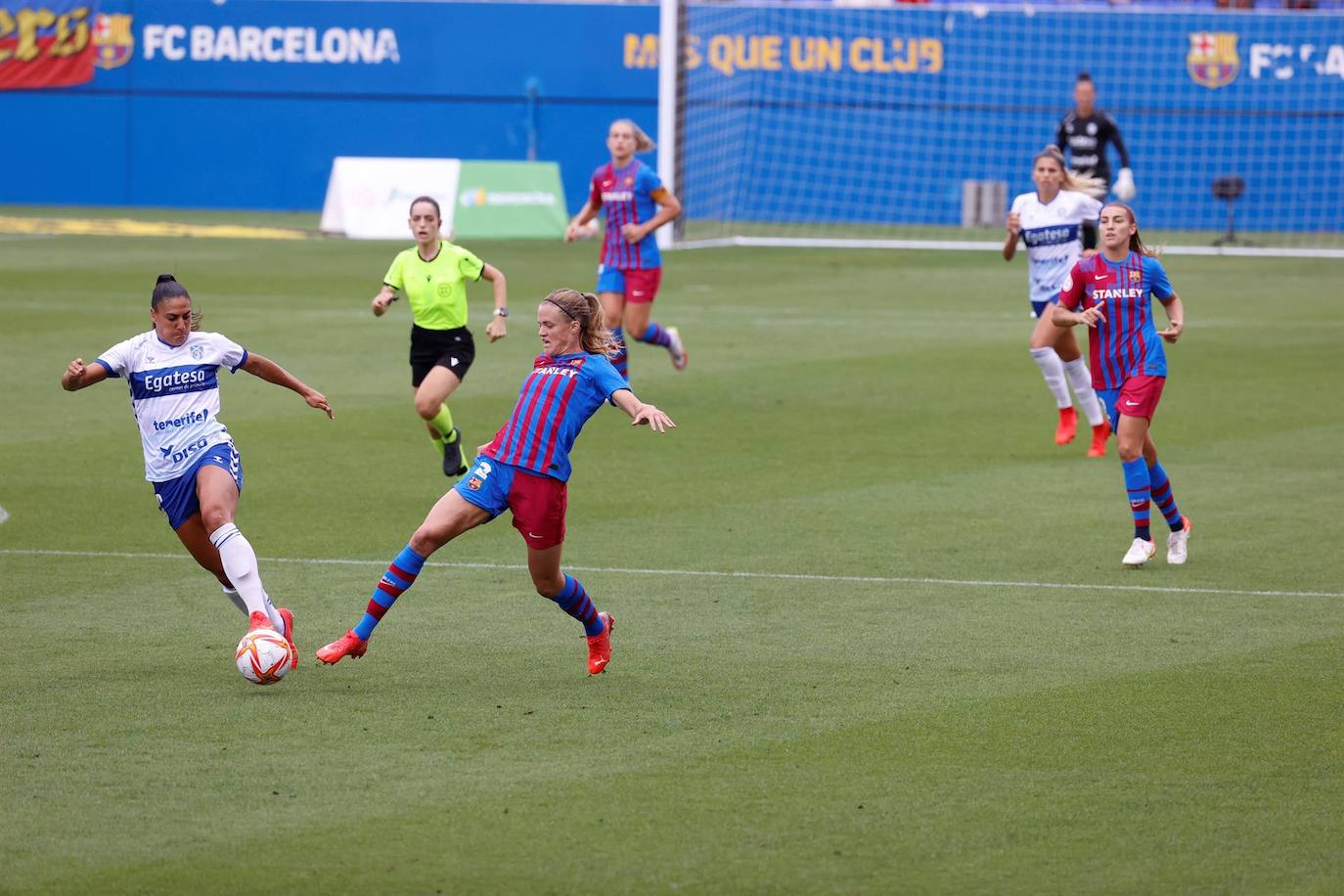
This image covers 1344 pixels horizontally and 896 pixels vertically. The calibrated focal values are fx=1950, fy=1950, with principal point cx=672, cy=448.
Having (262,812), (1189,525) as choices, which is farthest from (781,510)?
(262,812)

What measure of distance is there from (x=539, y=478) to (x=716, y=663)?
3.89 feet

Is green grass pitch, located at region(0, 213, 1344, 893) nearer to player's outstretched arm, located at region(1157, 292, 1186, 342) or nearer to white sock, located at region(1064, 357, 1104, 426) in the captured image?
white sock, located at region(1064, 357, 1104, 426)

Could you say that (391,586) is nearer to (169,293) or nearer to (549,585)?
(549,585)

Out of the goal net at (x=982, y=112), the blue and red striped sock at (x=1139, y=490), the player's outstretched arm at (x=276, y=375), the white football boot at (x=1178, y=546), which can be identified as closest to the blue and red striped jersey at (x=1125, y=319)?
the blue and red striped sock at (x=1139, y=490)

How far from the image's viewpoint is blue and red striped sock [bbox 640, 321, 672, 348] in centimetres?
1769

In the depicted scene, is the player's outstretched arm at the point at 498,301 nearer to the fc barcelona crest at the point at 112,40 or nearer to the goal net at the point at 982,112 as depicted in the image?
the goal net at the point at 982,112

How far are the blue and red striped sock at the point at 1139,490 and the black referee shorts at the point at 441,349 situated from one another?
506cm

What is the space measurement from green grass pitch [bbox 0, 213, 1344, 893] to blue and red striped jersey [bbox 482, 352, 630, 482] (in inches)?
37.8

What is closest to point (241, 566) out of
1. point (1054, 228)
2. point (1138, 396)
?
point (1138, 396)

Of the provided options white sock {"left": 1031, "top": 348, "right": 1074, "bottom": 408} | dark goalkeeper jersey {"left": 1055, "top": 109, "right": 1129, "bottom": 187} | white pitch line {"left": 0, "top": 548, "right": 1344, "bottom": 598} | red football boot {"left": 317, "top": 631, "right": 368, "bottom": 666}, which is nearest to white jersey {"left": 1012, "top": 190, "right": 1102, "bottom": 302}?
white sock {"left": 1031, "top": 348, "right": 1074, "bottom": 408}

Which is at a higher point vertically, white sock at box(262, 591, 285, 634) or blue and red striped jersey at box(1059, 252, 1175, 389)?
blue and red striped jersey at box(1059, 252, 1175, 389)

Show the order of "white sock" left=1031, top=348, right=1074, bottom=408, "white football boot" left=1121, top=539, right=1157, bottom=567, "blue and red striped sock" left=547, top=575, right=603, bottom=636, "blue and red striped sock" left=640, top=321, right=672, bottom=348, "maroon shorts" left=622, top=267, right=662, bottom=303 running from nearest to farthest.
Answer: "blue and red striped sock" left=547, top=575, right=603, bottom=636 → "white football boot" left=1121, top=539, right=1157, bottom=567 → "white sock" left=1031, top=348, right=1074, bottom=408 → "maroon shorts" left=622, top=267, right=662, bottom=303 → "blue and red striped sock" left=640, top=321, right=672, bottom=348

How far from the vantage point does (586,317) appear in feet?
27.8

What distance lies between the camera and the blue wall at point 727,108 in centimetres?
3666
